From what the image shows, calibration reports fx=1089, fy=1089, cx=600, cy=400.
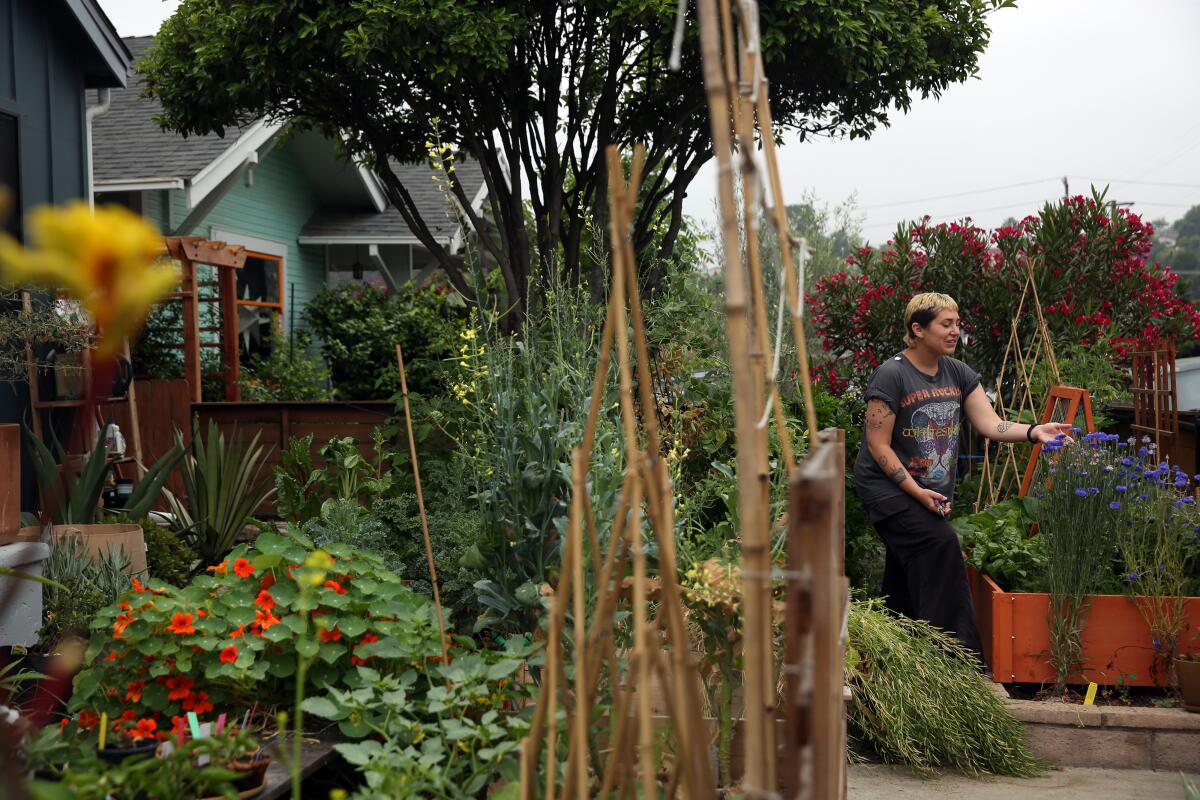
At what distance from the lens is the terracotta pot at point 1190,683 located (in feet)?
13.4

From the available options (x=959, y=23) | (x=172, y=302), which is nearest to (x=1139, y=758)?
(x=959, y=23)

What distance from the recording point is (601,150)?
830cm

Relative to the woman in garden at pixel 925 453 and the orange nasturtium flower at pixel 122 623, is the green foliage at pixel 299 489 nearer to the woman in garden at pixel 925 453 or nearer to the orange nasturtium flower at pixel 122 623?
the orange nasturtium flower at pixel 122 623

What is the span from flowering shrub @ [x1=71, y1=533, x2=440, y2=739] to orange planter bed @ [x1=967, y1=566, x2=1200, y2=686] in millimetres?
2651

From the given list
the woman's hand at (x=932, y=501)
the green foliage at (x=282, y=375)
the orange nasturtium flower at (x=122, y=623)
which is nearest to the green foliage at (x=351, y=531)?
the orange nasturtium flower at (x=122, y=623)

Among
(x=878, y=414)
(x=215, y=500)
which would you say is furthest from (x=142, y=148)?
(x=878, y=414)

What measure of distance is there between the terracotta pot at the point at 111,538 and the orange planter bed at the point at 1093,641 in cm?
346

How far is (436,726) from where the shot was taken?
2.34m

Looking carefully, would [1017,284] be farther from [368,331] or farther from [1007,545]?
[368,331]

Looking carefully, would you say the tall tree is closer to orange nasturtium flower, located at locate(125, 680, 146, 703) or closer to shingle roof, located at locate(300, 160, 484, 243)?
orange nasturtium flower, located at locate(125, 680, 146, 703)

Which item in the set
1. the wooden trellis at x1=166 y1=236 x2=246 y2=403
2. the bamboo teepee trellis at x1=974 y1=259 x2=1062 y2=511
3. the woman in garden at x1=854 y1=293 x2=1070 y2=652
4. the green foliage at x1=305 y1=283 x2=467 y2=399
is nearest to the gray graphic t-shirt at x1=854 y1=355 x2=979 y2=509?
the woman in garden at x1=854 y1=293 x2=1070 y2=652

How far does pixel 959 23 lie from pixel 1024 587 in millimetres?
4811

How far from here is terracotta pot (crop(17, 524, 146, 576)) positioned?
4219mm

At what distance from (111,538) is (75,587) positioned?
557 mm
